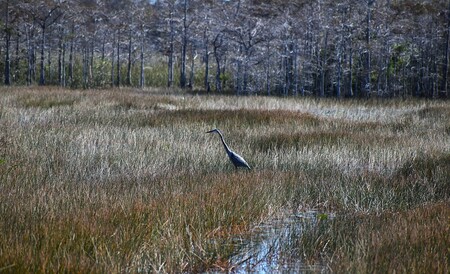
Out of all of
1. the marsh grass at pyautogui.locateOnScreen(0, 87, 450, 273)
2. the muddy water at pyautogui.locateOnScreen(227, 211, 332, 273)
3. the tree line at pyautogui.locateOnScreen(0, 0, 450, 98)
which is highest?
the tree line at pyautogui.locateOnScreen(0, 0, 450, 98)

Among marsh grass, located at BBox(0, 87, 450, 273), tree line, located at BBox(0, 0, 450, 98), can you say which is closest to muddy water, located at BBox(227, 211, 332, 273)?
marsh grass, located at BBox(0, 87, 450, 273)

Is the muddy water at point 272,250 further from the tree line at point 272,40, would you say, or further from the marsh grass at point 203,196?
the tree line at point 272,40

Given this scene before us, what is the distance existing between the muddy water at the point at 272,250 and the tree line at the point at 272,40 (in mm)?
22497

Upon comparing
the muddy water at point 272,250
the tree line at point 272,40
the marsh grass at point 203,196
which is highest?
the tree line at point 272,40

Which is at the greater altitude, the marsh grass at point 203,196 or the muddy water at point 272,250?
the marsh grass at point 203,196

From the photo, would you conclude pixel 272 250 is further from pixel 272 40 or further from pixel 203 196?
pixel 272 40

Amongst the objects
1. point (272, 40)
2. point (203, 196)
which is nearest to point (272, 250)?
point (203, 196)

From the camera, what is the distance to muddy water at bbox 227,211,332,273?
15.0ft

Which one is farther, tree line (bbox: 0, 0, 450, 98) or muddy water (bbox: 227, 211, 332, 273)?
tree line (bbox: 0, 0, 450, 98)

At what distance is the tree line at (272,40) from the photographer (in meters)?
30.9

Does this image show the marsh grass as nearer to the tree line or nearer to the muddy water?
the muddy water

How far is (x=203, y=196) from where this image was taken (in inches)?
230

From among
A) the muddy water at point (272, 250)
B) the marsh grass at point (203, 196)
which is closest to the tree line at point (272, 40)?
the marsh grass at point (203, 196)

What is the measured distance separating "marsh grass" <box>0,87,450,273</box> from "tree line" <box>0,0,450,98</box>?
18.7 meters
